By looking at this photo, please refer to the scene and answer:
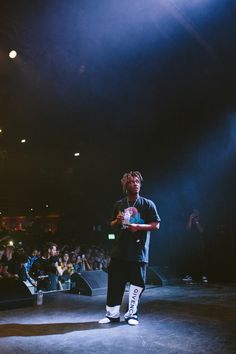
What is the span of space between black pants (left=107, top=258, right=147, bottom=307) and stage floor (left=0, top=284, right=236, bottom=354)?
33 centimetres

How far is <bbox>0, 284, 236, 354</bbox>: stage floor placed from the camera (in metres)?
3.17

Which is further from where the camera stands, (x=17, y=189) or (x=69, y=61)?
(x=17, y=189)

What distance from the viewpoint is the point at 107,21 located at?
27.0 ft

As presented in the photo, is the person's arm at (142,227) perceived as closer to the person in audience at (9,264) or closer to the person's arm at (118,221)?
the person's arm at (118,221)

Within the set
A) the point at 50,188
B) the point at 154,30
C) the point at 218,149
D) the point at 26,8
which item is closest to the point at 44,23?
the point at 26,8

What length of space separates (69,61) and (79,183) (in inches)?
343

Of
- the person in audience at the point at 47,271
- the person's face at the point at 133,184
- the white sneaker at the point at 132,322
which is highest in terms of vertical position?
the person's face at the point at 133,184

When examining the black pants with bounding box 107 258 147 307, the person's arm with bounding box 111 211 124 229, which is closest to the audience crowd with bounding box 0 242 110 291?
the black pants with bounding box 107 258 147 307

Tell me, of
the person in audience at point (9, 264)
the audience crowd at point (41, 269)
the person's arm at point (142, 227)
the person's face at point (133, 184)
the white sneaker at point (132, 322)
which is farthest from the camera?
the person in audience at point (9, 264)

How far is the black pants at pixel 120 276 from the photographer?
4352 millimetres

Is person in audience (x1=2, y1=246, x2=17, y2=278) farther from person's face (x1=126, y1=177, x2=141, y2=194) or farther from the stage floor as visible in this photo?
person's face (x1=126, y1=177, x2=141, y2=194)

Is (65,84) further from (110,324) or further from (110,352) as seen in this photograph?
(110,352)

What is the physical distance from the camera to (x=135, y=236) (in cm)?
440

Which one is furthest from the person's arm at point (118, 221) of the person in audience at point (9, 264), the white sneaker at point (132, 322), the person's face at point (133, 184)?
the person in audience at point (9, 264)
